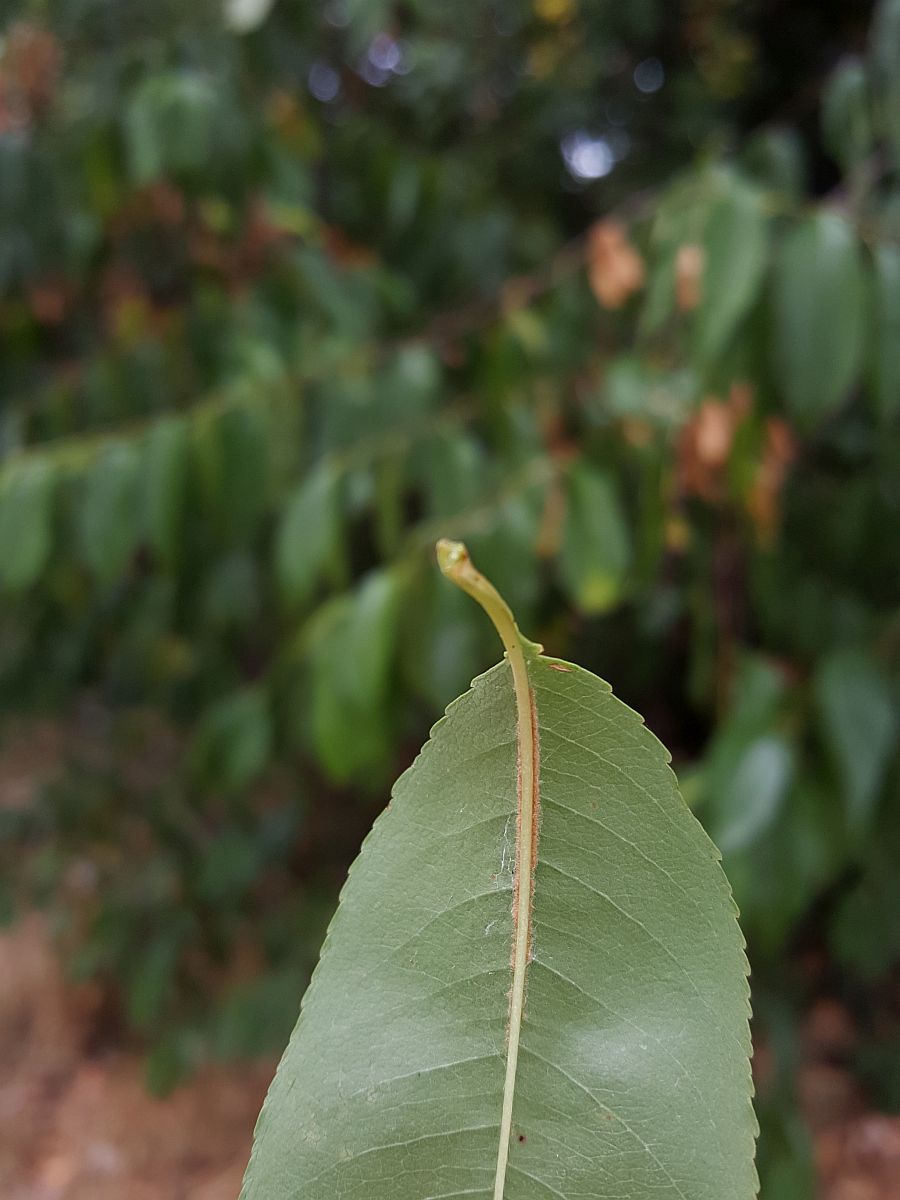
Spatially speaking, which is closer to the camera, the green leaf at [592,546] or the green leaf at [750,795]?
the green leaf at [750,795]

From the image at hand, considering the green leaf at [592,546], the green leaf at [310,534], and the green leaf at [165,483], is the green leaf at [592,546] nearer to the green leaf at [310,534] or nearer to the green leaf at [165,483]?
the green leaf at [310,534]

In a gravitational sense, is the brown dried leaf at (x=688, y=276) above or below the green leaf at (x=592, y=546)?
above

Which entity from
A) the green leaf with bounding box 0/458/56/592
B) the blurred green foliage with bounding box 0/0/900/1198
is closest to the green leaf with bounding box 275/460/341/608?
the blurred green foliage with bounding box 0/0/900/1198

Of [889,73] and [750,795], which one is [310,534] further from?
[889,73]

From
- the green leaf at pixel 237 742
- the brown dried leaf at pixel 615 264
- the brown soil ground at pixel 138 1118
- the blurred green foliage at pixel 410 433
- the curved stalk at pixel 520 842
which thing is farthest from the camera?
the brown soil ground at pixel 138 1118

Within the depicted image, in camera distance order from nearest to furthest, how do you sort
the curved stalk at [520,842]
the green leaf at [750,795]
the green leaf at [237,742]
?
the curved stalk at [520,842] → the green leaf at [750,795] → the green leaf at [237,742]

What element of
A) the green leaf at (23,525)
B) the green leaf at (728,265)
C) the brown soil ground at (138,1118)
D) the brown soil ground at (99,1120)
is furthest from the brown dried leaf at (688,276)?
the brown soil ground at (99,1120)

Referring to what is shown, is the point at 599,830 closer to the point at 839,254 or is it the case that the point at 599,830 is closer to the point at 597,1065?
the point at 597,1065

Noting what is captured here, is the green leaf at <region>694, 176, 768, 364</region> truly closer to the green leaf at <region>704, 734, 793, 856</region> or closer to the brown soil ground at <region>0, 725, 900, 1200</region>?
the green leaf at <region>704, 734, 793, 856</region>
